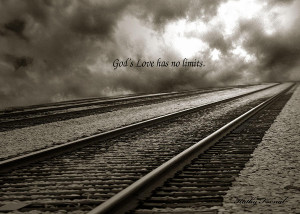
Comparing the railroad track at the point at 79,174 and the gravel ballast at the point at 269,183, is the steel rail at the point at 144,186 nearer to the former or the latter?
the railroad track at the point at 79,174

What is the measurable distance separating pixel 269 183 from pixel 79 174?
235 centimetres

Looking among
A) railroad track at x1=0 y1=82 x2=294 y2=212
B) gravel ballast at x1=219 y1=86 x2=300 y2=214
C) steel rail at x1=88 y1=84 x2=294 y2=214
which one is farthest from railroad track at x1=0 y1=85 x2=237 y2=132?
gravel ballast at x1=219 y1=86 x2=300 y2=214

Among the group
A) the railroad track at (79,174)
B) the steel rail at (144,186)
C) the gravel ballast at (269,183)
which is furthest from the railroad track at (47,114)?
the gravel ballast at (269,183)

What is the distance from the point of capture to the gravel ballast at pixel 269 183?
3.16 m

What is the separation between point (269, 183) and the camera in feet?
12.8

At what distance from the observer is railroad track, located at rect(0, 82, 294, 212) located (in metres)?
3.43

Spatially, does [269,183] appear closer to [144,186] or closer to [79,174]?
[144,186]

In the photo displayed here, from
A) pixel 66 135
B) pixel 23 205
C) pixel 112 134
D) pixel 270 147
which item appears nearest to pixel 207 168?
pixel 270 147

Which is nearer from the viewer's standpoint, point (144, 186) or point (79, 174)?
point (144, 186)

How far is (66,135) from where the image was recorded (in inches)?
332

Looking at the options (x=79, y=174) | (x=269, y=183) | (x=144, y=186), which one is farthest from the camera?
(x=79, y=174)

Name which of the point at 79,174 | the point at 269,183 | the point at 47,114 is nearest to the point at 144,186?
the point at 79,174

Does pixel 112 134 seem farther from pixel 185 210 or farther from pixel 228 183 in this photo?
pixel 185 210

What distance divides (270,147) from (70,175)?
11.7 ft
